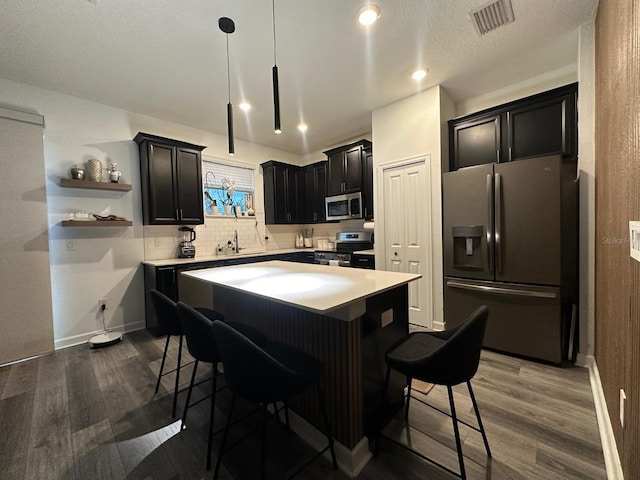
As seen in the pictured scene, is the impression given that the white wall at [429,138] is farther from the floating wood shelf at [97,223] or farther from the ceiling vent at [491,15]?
the floating wood shelf at [97,223]

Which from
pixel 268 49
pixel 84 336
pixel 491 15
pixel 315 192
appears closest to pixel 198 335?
pixel 268 49

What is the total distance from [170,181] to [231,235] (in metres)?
1.32

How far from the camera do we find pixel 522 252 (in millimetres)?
2432

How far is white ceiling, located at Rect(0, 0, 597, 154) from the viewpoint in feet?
6.55

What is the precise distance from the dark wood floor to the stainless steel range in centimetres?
226

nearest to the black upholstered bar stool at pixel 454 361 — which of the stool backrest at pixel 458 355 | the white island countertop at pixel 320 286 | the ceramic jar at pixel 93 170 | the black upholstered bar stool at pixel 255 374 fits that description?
the stool backrest at pixel 458 355

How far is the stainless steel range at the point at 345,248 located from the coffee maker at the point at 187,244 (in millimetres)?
1964

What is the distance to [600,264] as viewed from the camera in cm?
194

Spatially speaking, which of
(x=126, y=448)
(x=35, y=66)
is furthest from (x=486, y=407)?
(x=35, y=66)

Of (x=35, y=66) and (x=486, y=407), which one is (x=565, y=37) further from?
(x=35, y=66)

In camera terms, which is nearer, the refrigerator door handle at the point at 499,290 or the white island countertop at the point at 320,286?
the white island countertop at the point at 320,286

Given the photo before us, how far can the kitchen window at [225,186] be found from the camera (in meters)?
4.36

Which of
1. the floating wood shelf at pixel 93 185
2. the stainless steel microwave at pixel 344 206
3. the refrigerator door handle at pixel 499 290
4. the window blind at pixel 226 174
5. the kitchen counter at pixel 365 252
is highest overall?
the window blind at pixel 226 174

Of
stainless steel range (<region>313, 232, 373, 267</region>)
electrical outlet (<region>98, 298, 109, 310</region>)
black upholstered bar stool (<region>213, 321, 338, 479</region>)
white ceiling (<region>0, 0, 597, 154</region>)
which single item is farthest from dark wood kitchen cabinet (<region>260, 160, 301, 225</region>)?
black upholstered bar stool (<region>213, 321, 338, 479</region>)
